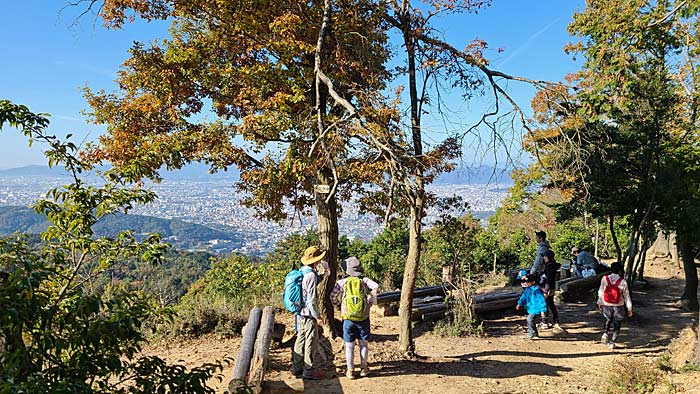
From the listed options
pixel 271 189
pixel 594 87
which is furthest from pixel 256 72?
pixel 594 87

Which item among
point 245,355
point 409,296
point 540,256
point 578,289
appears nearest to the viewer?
point 245,355

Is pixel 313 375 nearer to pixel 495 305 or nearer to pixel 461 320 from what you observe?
pixel 461 320

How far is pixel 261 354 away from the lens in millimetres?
6211

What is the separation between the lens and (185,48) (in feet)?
26.9

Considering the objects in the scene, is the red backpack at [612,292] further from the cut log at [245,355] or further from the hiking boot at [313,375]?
the cut log at [245,355]

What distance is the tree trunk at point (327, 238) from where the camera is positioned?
8406 mm

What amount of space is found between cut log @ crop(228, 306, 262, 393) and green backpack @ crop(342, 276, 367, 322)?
1.37 metres

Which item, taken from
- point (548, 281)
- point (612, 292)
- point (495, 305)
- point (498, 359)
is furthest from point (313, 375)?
point (495, 305)

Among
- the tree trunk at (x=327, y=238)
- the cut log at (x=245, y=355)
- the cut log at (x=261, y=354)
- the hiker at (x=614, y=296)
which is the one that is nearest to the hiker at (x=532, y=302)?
the hiker at (x=614, y=296)

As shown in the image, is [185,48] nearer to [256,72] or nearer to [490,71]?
[256,72]

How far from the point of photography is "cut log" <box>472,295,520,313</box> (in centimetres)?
1041

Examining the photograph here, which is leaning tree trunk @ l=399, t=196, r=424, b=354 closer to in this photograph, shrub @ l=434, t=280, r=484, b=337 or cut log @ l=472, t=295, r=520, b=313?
shrub @ l=434, t=280, r=484, b=337

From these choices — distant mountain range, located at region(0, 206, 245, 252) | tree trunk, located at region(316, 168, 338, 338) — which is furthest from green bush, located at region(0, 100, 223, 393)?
distant mountain range, located at region(0, 206, 245, 252)

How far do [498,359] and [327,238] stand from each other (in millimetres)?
3497
